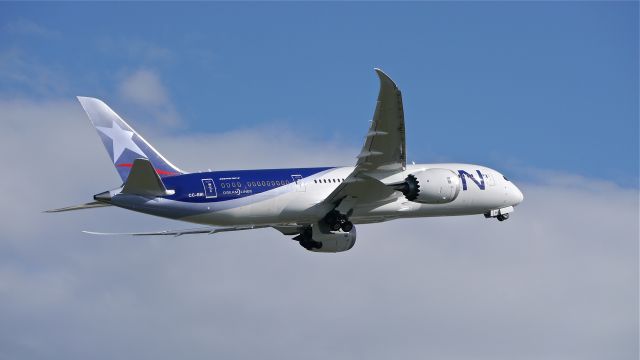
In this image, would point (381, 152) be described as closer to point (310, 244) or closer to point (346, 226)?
point (346, 226)

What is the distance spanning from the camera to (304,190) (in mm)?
49250

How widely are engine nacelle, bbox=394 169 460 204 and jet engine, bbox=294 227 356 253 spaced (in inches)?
207

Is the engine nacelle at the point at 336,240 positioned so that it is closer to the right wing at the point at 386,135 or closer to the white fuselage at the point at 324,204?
the white fuselage at the point at 324,204

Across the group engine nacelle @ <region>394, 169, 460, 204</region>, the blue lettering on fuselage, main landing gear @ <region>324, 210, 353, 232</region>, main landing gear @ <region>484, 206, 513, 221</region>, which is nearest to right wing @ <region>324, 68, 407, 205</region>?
main landing gear @ <region>324, 210, 353, 232</region>

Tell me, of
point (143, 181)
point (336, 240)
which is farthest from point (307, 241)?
point (143, 181)

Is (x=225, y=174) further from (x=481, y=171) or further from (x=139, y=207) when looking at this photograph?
(x=481, y=171)

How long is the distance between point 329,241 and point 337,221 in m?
2.30

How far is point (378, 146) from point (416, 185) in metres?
2.73

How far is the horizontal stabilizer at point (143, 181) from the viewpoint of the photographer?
43297 mm

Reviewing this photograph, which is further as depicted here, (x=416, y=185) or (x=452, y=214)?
(x=452, y=214)

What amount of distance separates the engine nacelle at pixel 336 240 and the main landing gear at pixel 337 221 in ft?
5.32

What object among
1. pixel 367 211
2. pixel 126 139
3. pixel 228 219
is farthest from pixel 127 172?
pixel 367 211

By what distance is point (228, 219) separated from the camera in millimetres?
47500

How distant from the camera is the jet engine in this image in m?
52.2
